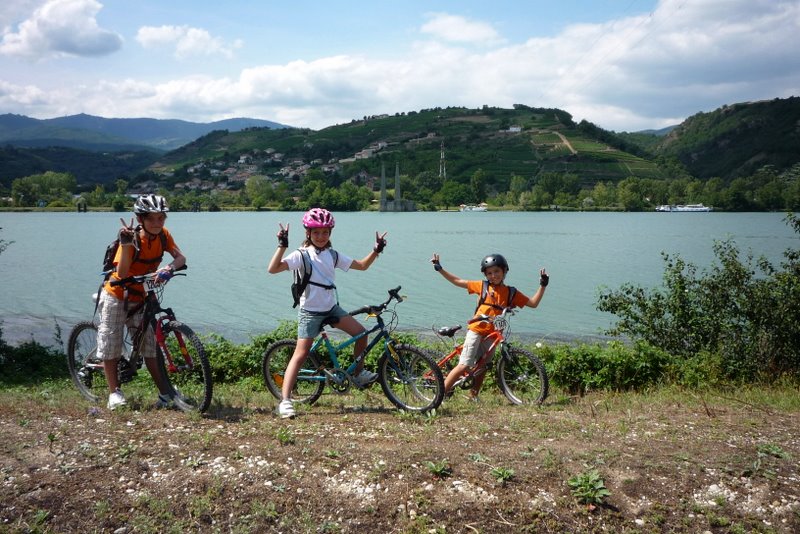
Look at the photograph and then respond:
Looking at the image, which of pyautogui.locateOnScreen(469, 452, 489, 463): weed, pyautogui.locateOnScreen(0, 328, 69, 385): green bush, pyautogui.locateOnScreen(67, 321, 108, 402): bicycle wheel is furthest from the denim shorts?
pyautogui.locateOnScreen(0, 328, 69, 385): green bush

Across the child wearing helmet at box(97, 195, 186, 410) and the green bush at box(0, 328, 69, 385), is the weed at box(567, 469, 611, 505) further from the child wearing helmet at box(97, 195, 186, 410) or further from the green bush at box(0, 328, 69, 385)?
the green bush at box(0, 328, 69, 385)

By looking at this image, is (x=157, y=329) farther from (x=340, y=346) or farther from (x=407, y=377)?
(x=407, y=377)

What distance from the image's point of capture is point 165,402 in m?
7.25

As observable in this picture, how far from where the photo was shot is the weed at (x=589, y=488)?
484cm

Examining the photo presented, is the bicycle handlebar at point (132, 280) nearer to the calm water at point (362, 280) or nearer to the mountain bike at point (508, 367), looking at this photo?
the mountain bike at point (508, 367)

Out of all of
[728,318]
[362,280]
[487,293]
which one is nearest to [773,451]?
[487,293]

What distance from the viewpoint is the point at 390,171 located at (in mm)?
196375

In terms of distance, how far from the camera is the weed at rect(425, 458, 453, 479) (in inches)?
203

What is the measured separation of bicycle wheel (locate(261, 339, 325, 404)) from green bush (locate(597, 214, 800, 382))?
6792 millimetres

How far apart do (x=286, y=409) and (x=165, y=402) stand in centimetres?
154

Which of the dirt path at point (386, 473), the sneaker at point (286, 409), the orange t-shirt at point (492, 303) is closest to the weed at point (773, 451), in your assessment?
the dirt path at point (386, 473)

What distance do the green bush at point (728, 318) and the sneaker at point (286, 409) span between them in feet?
24.0

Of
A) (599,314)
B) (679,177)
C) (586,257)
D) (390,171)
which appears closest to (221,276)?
(599,314)

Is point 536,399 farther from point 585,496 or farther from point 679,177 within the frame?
point 679,177
